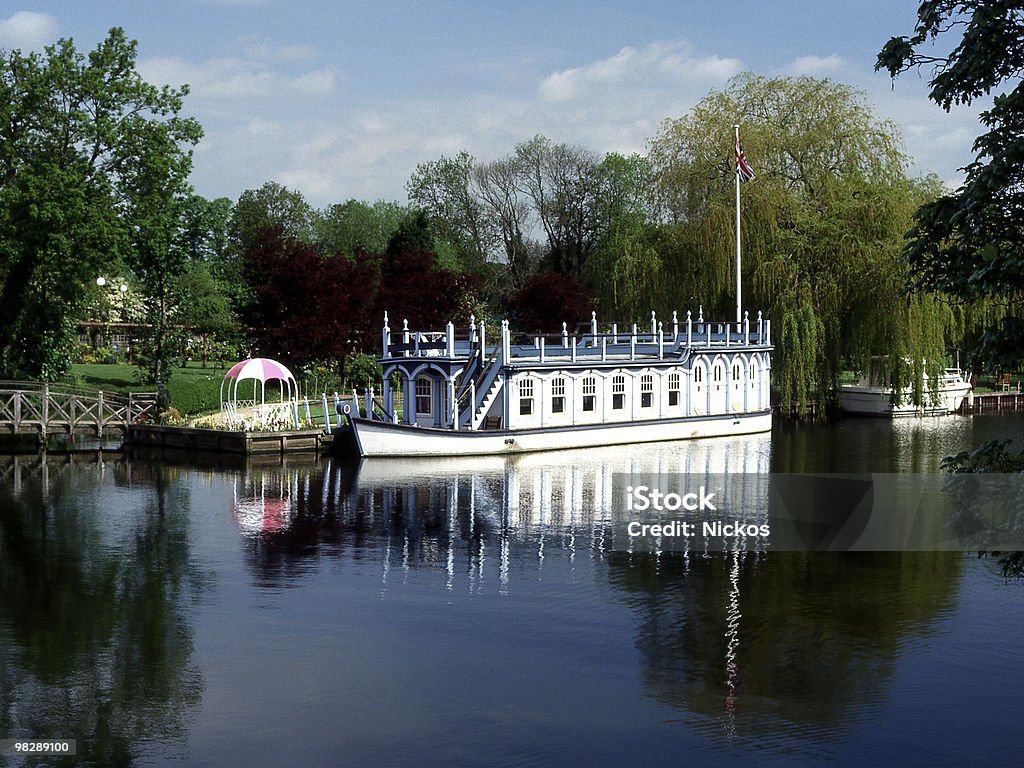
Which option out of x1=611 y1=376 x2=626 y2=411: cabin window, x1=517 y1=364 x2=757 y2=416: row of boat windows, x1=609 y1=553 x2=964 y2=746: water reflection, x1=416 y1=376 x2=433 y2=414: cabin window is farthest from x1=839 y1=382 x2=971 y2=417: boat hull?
x1=609 y1=553 x2=964 y2=746: water reflection

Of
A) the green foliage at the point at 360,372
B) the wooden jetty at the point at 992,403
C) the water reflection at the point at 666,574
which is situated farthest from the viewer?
the wooden jetty at the point at 992,403

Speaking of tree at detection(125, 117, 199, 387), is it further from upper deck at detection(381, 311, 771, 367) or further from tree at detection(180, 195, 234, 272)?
tree at detection(180, 195, 234, 272)

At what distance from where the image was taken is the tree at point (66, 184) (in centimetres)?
4797

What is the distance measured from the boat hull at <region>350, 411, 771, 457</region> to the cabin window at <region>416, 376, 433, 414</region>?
365 centimetres

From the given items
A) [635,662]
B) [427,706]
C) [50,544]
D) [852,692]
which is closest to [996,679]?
[852,692]

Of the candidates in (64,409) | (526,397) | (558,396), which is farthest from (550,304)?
(64,409)

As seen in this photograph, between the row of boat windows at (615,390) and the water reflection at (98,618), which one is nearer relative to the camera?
the water reflection at (98,618)

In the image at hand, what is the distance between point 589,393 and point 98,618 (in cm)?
2702

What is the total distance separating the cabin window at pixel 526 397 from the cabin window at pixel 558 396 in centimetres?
98

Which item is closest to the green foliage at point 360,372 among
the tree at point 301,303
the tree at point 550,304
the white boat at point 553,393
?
the tree at point 301,303

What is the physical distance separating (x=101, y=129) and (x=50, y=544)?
29.8 m

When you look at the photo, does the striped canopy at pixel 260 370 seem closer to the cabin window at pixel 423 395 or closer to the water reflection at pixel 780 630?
the cabin window at pixel 423 395

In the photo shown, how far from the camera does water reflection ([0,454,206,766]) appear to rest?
1395cm

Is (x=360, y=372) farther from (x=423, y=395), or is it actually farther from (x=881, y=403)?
(x=881, y=403)
